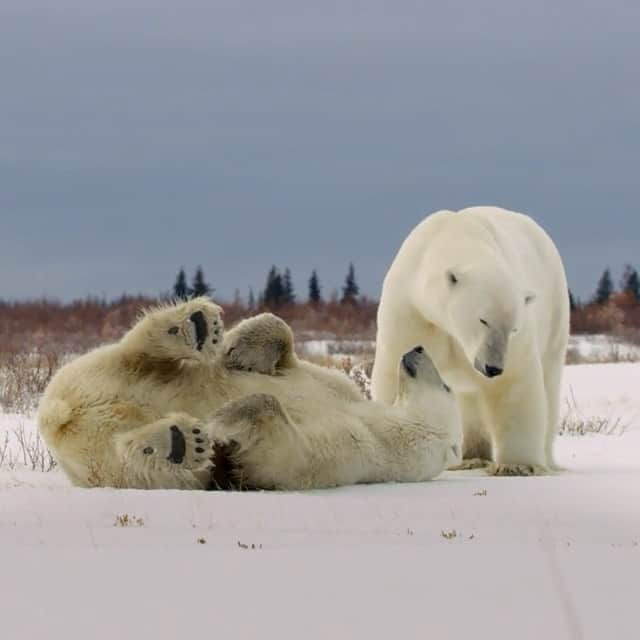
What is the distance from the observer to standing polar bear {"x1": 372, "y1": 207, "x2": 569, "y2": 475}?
6.02m

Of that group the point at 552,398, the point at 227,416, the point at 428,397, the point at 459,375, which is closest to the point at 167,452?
the point at 227,416

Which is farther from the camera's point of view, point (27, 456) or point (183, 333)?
point (27, 456)

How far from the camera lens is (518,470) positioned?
662cm

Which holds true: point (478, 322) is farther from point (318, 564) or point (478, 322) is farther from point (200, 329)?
point (318, 564)

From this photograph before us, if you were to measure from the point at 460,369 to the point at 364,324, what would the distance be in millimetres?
24781

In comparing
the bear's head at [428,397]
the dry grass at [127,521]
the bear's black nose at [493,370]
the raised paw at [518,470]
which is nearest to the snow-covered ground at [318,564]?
the dry grass at [127,521]

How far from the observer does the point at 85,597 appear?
2736 mm

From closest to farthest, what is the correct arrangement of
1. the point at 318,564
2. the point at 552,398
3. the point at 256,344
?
the point at 318,564, the point at 256,344, the point at 552,398

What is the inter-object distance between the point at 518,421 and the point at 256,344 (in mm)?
2104

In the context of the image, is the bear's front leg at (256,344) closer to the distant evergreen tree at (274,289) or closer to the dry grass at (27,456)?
the dry grass at (27,456)

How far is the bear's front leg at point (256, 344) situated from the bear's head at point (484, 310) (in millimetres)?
1139

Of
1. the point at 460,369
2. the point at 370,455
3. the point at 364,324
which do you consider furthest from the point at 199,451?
the point at 364,324

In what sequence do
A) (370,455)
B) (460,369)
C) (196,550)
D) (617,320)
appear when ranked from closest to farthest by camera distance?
(196,550) < (370,455) < (460,369) < (617,320)

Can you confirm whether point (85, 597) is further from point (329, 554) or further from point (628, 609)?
point (628, 609)
